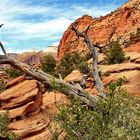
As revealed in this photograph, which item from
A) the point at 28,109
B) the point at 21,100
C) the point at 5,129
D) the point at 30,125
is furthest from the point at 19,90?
the point at 5,129

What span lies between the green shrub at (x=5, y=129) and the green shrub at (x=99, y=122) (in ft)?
32.4

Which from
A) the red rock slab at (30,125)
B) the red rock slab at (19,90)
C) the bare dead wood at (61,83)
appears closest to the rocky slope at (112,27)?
the red rock slab at (19,90)

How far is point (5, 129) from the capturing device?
24906mm

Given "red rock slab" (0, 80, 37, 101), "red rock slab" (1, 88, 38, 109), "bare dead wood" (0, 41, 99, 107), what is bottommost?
"red rock slab" (1, 88, 38, 109)

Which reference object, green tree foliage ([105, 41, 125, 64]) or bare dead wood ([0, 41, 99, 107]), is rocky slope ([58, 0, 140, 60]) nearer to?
green tree foliage ([105, 41, 125, 64])

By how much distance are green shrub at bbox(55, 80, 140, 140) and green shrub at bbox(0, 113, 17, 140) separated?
987 cm

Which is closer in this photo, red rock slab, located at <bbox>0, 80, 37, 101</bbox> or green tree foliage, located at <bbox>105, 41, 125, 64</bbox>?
red rock slab, located at <bbox>0, 80, 37, 101</bbox>

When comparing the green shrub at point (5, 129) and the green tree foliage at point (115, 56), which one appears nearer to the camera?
the green shrub at point (5, 129)

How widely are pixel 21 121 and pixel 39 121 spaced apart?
1.27m

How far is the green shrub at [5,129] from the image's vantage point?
77.1ft

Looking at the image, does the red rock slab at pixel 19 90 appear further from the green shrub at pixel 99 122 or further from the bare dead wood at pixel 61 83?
the green shrub at pixel 99 122

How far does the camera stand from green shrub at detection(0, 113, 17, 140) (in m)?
23.5

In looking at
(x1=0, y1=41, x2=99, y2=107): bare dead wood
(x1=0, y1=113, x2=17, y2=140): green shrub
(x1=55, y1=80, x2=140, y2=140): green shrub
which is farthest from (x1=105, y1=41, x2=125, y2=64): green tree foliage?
(x1=55, y1=80, x2=140, y2=140): green shrub

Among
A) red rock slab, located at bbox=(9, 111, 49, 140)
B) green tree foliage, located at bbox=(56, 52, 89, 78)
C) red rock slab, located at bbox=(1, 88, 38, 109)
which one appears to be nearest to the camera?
red rock slab, located at bbox=(9, 111, 49, 140)
